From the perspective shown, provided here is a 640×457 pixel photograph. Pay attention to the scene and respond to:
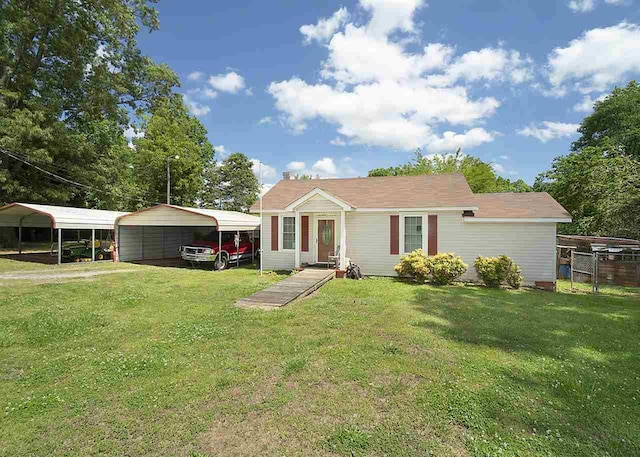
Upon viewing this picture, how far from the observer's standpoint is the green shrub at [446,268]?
11.6 m

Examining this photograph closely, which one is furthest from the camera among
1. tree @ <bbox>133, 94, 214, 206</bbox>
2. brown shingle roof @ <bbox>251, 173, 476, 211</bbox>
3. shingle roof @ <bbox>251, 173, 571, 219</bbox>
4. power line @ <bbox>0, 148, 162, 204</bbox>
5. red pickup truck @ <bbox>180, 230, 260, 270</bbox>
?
tree @ <bbox>133, 94, 214, 206</bbox>

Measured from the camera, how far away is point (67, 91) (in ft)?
82.2

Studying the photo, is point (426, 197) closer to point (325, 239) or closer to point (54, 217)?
point (325, 239)

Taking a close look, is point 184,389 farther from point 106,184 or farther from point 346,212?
point 106,184

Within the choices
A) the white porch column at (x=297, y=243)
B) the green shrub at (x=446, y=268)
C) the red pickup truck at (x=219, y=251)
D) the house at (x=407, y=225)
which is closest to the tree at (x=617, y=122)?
the house at (x=407, y=225)

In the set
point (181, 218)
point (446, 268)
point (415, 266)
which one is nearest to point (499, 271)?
point (446, 268)

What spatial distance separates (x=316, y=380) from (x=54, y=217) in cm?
1682

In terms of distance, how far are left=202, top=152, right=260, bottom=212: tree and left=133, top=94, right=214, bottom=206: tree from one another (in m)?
12.2

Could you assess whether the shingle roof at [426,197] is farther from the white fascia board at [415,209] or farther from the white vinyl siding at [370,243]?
the white vinyl siding at [370,243]

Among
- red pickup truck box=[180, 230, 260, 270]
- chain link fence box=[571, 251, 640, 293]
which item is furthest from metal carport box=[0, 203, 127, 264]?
chain link fence box=[571, 251, 640, 293]

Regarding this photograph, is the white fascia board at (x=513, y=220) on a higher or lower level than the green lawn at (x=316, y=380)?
higher

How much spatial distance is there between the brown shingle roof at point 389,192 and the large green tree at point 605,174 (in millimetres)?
8462

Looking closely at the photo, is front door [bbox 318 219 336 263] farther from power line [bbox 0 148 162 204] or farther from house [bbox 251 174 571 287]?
power line [bbox 0 148 162 204]

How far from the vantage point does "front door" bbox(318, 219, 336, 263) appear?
46.4 ft
